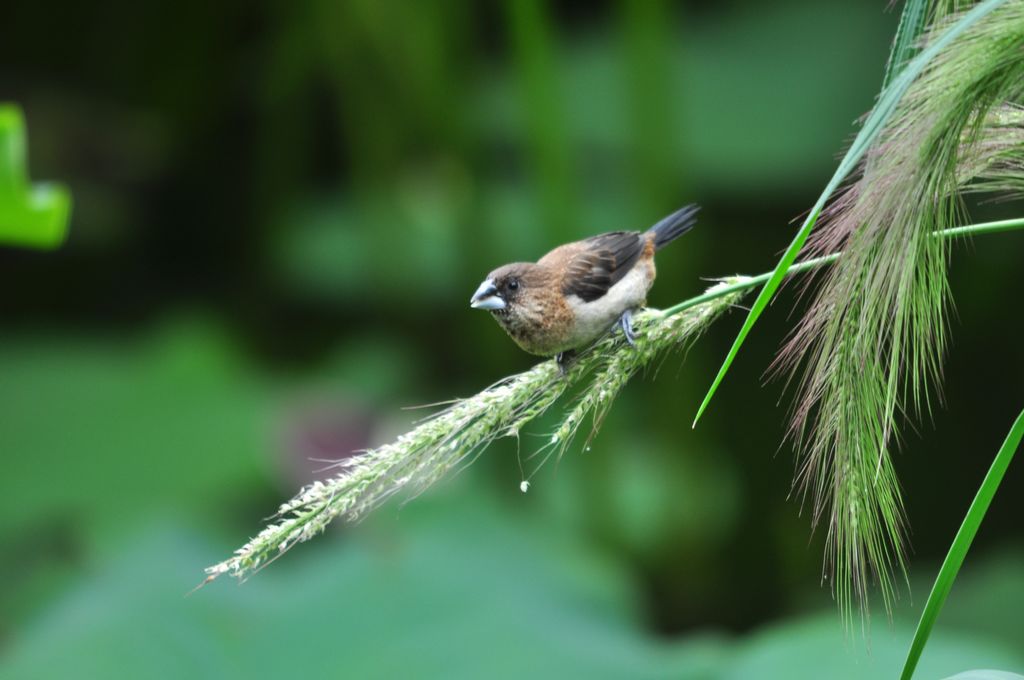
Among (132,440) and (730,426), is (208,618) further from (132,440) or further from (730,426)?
(730,426)

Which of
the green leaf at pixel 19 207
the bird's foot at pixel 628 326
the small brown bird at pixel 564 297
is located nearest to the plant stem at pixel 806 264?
the bird's foot at pixel 628 326

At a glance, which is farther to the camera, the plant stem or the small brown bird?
the small brown bird

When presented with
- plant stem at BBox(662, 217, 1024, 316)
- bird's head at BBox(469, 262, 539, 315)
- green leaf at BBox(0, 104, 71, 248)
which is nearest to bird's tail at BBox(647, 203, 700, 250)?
bird's head at BBox(469, 262, 539, 315)

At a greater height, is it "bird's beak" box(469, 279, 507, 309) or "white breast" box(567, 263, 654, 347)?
"bird's beak" box(469, 279, 507, 309)

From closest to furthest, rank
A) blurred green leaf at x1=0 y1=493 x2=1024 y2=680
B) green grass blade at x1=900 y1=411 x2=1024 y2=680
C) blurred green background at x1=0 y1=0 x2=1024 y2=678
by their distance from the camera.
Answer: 1. green grass blade at x1=900 y1=411 x2=1024 y2=680
2. blurred green leaf at x1=0 y1=493 x2=1024 y2=680
3. blurred green background at x1=0 y1=0 x2=1024 y2=678

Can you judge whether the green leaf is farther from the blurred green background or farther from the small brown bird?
the blurred green background

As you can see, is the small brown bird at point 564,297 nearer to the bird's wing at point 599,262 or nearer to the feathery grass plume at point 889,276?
the bird's wing at point 599,262

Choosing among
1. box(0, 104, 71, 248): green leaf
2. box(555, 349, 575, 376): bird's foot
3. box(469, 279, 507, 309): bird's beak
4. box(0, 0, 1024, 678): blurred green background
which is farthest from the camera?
box(0, 0, 1024, 678): blurred green background

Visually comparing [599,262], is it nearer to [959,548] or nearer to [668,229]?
[668,229]
